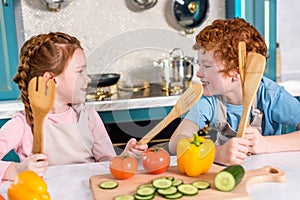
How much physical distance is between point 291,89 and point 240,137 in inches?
53.3

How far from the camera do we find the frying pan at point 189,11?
2781 mm

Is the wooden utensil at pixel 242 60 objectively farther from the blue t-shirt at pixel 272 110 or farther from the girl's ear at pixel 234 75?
the blue t-shirt at pixel 272 110

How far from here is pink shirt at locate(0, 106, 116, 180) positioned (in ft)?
4.49

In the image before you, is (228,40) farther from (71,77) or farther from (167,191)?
(167,191)

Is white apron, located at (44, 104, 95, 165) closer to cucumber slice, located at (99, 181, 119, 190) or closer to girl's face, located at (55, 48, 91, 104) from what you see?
girl's face, located at (55, 48, 91, 104)

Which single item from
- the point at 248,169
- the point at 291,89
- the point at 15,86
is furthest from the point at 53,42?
the point at 291,89

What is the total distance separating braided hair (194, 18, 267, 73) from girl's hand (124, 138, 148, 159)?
358mm

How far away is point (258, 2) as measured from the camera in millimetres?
2582

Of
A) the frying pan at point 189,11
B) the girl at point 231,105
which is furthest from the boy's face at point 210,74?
the frying pan at point 189,11

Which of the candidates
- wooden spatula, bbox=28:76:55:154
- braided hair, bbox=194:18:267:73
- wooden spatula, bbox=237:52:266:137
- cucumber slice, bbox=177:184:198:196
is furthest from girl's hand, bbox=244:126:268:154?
wooden spatula, bbox=28:76:55:154

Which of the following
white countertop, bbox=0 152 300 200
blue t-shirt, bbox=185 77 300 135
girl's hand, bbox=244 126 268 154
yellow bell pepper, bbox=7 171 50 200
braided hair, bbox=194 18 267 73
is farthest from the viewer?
blue t-shirt, bbox=185 77 300 135

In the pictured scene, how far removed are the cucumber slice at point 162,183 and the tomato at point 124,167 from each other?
8 centimetres

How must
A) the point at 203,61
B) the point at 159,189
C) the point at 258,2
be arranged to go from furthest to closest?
the point at 258,2 → the point at 203,61 → the point at 159,189

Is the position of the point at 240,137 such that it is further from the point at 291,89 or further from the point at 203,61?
the point at 291,89
